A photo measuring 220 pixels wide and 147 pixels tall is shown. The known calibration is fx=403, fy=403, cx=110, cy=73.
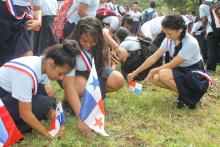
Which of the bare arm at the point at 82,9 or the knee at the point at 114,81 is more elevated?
the bare arm at the point at 82,9

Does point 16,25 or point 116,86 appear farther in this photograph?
point 116,86

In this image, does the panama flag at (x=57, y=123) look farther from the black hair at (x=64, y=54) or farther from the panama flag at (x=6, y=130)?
the black hair at (x=64, y=54)

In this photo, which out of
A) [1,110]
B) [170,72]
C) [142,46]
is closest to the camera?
[1,110]

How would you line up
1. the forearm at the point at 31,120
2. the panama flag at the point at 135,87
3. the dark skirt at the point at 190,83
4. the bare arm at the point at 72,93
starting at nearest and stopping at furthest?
the forearm at the point at 31,120, the bare arm at the point at 72,93, the dark skirt at the point at 190,83, the panama flag at the point at 135,87

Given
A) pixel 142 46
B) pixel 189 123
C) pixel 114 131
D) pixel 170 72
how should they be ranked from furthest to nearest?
pixel 142 46, pixel 170 72, pixel 189 123, pixel 114 131

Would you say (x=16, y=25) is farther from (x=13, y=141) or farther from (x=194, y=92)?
(x=194, y=92)

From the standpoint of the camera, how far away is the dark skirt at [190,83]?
4434mm

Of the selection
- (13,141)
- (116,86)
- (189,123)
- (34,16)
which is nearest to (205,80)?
(189,123)

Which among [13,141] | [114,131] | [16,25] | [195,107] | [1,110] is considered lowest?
[195,107]

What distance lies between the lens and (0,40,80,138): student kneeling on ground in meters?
3.05

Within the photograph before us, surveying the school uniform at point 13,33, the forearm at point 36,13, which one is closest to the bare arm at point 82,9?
the forearm at point 36,13

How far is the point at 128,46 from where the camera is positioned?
5.80m

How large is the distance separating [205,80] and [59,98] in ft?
5.41

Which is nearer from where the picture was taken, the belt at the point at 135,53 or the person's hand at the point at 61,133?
the person's hand at the point at 61,133
